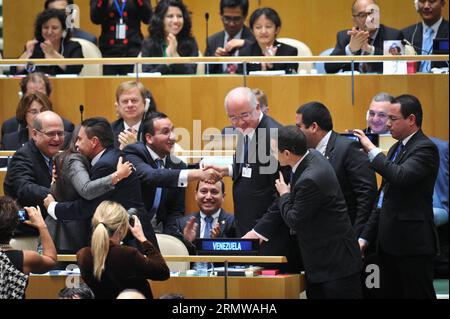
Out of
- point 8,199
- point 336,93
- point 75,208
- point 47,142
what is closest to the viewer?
point 8,199

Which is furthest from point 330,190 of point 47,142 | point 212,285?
point 47,142

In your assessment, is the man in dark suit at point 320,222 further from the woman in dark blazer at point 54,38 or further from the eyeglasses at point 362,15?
the woman in dark blazer at point 54,38

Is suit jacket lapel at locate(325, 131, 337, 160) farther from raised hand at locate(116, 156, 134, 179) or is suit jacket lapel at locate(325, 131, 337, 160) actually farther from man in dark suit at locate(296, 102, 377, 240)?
raised hand at locate(116, 156, 134, 179)

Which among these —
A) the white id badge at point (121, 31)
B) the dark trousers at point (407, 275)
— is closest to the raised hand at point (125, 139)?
the dark trousers at point (407, 275)

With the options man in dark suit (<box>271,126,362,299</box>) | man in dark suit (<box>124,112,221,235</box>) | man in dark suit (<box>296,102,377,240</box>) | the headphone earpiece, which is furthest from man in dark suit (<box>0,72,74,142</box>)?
man in dark suit (<box>271,126,362,299</box>)

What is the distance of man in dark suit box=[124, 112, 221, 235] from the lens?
7.69 meters

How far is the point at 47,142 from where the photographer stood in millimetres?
7895

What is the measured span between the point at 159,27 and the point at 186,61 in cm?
79

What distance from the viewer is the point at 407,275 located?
7180 millimetres

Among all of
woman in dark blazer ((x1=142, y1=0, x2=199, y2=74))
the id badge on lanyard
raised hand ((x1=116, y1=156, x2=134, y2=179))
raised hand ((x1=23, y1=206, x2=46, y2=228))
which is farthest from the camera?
the id badge on lanyard

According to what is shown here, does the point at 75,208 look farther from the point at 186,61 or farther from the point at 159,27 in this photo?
the point at 159,27

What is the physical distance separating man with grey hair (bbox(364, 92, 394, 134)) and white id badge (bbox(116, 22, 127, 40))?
327 cm

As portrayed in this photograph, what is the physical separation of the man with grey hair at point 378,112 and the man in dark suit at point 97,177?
6.63 ft

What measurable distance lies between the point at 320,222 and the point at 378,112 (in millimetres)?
1768
